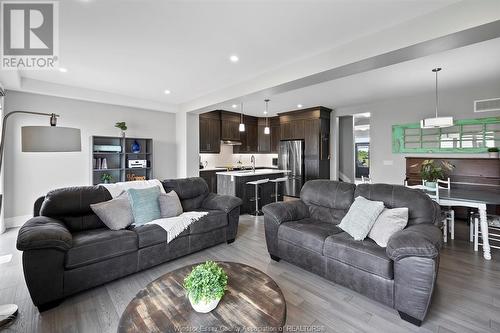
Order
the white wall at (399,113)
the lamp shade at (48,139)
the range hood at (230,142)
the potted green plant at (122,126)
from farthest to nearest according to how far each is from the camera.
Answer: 1. the range hood at (230,142)
2. the potted green plant at (122,126)
3. the white wall at (399,113)
4. the lamp shade at (48,139)

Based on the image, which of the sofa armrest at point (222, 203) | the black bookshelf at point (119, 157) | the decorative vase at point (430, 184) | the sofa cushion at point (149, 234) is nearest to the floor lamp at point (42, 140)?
the sofa cushion at point (149, 234)

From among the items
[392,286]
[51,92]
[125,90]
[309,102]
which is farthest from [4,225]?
[309,102]

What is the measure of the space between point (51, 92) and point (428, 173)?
703 cm

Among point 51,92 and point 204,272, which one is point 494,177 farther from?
point 51,92

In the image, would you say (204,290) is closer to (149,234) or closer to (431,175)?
(149,234)

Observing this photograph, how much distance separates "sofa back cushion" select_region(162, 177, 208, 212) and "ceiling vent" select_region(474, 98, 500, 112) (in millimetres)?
5722

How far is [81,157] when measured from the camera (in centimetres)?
493

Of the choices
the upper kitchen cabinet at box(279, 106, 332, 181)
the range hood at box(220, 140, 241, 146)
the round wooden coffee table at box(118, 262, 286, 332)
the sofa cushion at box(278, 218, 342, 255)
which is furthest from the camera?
the range hood at box(220, 140, 241, 146)

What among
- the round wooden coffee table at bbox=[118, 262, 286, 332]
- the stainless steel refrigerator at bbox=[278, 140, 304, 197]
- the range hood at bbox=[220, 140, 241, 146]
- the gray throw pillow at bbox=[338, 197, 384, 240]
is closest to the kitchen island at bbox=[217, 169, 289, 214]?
the stainless steel refrigerator at bbox=[278, 140, 304, 197]

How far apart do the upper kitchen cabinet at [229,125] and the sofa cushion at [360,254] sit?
215 inches

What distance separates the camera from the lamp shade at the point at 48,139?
201cm

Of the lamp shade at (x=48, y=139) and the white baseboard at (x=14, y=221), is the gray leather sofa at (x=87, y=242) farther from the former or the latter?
the white baseboard at (x=14, y=221)

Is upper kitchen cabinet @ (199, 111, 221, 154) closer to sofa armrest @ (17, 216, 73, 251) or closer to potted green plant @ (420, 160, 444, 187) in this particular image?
sofa armrest @ (17, 216, 73, 251)

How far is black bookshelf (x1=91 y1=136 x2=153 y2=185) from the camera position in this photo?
495cm
